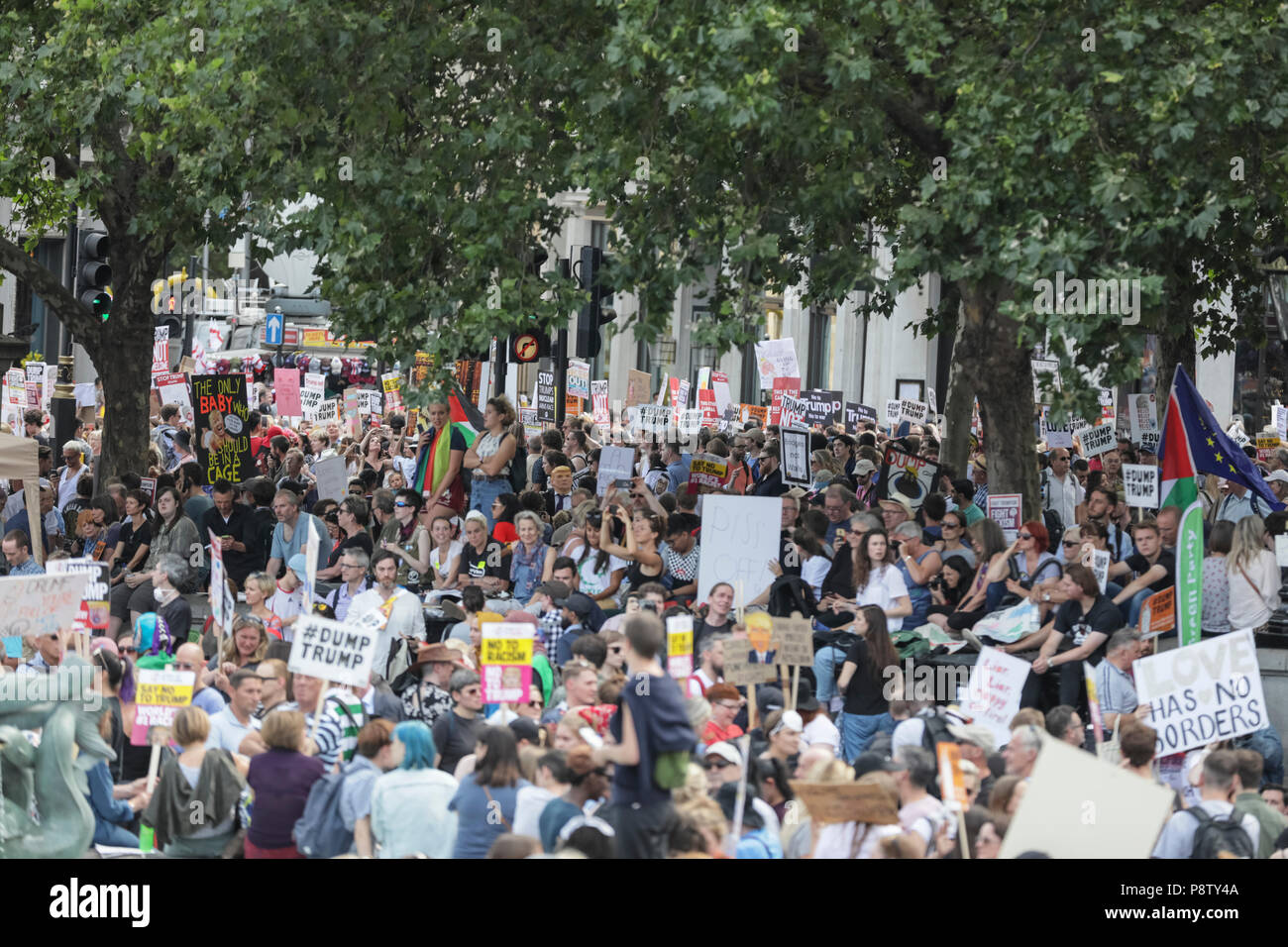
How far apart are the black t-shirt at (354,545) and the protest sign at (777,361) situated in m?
13.0

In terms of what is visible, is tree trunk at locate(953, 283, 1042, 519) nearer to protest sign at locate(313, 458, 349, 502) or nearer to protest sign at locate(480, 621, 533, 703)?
protest sign at locate(313, 458, 349, 502)

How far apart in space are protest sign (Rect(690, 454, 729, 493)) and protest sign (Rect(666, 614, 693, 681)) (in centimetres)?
852

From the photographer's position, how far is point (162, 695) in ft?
33.3

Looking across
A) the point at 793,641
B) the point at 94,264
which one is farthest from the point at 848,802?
the point at 94,264

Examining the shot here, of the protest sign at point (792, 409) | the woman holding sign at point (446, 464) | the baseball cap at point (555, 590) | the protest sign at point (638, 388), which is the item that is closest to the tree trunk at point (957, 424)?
the protest sign at point (792, 409)

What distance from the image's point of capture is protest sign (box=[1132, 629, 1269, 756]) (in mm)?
10305

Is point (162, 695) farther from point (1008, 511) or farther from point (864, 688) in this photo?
point (1008, 511)

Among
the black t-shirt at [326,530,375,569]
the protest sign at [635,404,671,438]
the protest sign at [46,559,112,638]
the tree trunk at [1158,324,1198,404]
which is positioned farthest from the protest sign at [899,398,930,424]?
the protest sign at [46,559,112,638]

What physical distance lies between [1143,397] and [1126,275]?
37.4 feet

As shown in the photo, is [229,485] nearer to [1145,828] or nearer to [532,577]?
Answer: [532,577]

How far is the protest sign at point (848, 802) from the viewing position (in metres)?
7.68

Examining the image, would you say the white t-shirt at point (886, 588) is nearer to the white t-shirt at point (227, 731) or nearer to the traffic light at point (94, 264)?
the white t-shirt at point (227, 731)

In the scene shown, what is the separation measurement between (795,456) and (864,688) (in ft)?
25.3
